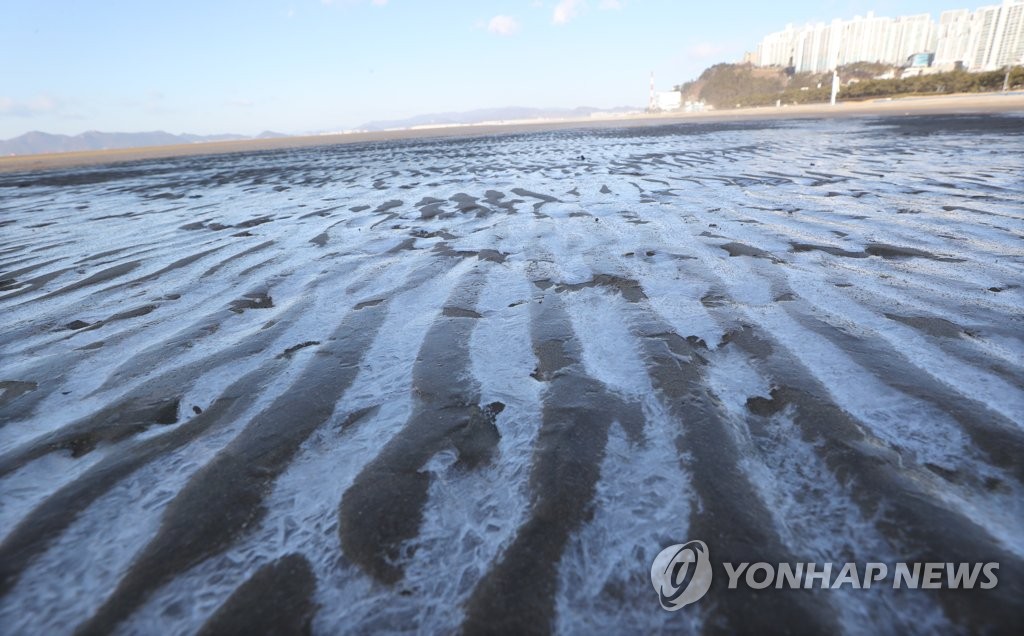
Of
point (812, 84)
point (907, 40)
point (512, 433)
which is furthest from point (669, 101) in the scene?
point (512, 433)

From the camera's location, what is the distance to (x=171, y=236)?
6.06 metres

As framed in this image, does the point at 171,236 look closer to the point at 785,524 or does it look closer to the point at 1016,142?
the point at 785,524

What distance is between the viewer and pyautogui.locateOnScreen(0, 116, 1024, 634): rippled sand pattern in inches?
50.4

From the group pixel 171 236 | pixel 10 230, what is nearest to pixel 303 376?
pixel 171 236

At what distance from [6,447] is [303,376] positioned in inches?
44.8

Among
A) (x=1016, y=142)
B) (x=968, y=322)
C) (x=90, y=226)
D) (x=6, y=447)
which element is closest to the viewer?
(x=6, y=447)

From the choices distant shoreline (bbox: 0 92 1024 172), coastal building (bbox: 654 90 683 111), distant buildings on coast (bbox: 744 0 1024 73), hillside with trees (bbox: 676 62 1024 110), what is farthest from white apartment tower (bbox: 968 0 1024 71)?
distant shoreline (bbox: 0 92 1024 172)

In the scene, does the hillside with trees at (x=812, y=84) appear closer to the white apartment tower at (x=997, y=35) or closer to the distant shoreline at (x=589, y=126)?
the distant shoreline at (x=589, y=126)

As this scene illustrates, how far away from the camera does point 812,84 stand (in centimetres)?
8656

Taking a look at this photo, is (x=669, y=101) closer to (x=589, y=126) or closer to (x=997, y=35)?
(x=997, y=35)

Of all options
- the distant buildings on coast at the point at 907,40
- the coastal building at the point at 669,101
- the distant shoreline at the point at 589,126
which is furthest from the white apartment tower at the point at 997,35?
the distant shoreline at the point at 589,126

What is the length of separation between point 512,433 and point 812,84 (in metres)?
108

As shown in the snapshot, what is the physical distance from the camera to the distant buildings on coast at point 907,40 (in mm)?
102688

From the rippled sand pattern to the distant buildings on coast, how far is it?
12937cm
